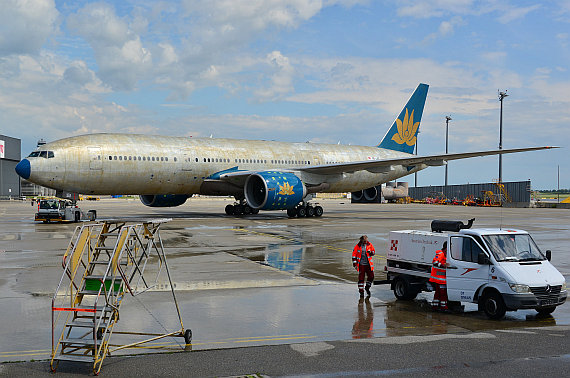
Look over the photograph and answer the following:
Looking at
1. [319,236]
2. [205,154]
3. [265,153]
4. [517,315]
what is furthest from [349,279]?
[265,153]

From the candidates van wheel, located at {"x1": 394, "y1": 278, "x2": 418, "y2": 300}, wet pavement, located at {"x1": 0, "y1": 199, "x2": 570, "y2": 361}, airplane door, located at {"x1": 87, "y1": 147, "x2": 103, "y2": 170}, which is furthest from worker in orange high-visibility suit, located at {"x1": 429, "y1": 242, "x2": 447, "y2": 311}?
airplane door, located at {"x1": 87, "y1": 147, "x2": 103, "y2": 170}

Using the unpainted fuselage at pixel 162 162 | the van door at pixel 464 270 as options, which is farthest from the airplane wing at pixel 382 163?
the van door at pixel 464 270

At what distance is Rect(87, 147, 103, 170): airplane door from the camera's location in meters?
31.7

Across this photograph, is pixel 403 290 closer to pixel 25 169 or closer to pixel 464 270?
pixel 464 270

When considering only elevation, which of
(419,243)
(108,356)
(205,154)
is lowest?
(108,356)

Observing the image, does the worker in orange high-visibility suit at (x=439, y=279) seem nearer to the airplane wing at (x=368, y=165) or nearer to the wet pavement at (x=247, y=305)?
the wet pavement at (x=247, y=305)

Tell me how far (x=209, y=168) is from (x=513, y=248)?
2699 centimetres

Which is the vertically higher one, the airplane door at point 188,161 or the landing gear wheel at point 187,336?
the airplane door at point 188,161

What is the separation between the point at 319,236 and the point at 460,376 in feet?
60.4

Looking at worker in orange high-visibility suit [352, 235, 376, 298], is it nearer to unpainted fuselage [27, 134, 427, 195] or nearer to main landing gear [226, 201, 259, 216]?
unpainted fuselage [27, 134, 427, 195]

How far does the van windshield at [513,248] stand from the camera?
36.7 ft

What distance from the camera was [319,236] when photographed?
25.5 metres

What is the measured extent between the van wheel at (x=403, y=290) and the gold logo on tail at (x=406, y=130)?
121 feet

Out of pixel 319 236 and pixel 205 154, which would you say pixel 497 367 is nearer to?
pixel 319 236
